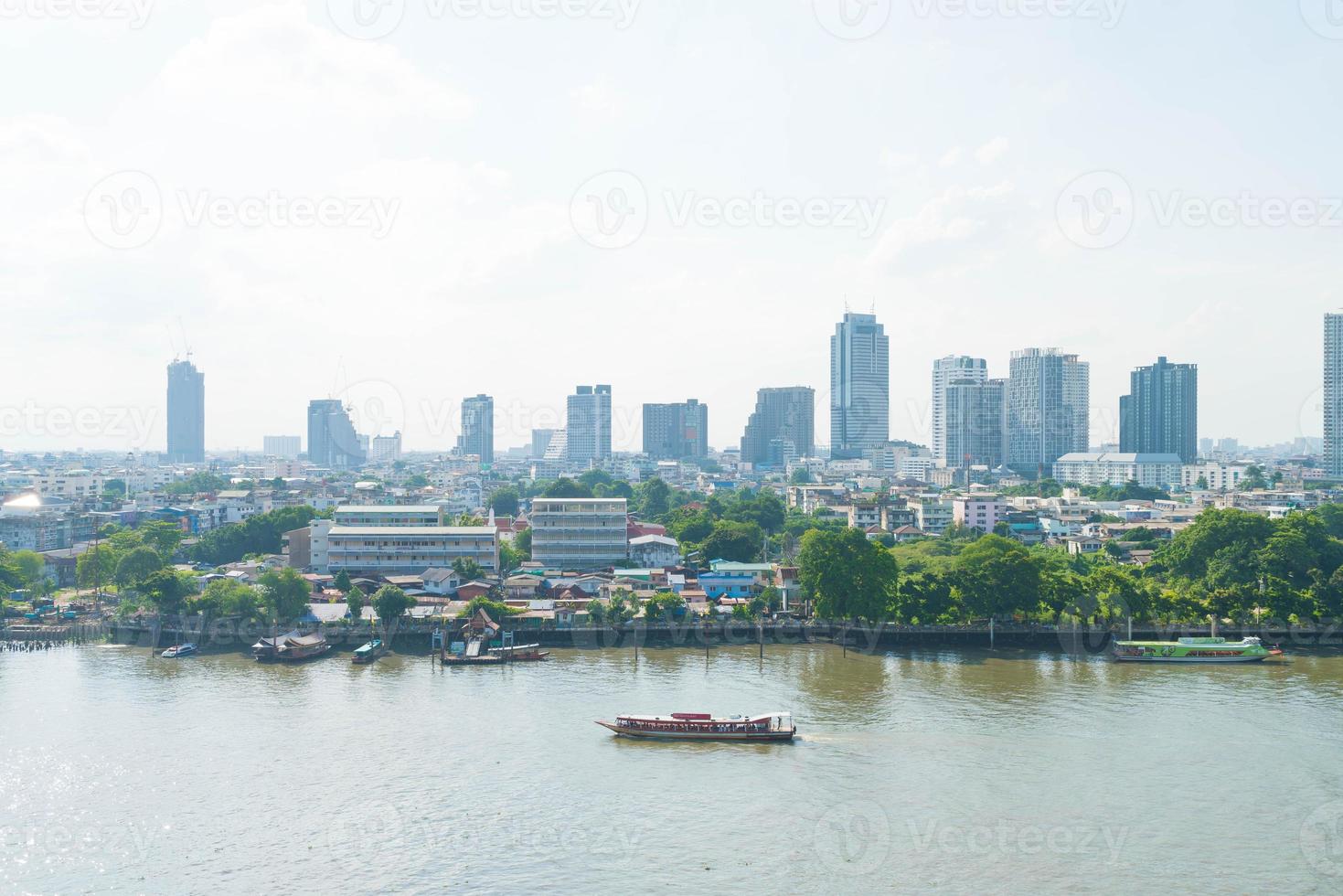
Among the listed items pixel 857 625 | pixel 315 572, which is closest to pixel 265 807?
pixel 857 625

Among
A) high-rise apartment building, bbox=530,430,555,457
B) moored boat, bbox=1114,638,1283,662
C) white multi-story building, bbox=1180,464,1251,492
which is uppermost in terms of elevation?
high-rise apartment building, bbox=530,430,555,457

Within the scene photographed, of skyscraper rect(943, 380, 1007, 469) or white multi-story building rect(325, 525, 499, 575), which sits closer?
white multi-story building rect(325, 525, 499, 575)

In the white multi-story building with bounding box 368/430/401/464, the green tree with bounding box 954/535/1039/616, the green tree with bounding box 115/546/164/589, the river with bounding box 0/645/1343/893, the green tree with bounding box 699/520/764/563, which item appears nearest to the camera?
the river with bounding box 0/645/1343/893

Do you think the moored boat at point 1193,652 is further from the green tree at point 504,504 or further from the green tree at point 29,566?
the green tree at point 504,504

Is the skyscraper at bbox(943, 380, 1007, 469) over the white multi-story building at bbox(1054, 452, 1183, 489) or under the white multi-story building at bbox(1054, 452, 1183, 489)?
over

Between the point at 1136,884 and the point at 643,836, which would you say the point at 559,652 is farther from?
the point at 1136,884

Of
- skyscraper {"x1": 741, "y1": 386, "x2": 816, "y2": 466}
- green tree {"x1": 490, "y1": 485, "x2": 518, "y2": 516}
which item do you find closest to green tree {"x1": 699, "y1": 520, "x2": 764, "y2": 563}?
green tree {"x1": 490, "y1": 485, "x2": 518, "y2": 516}

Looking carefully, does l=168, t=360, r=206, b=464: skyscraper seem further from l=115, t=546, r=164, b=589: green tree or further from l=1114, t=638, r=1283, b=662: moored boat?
l=1114, t=638, r=1283, b=662: moored boat
